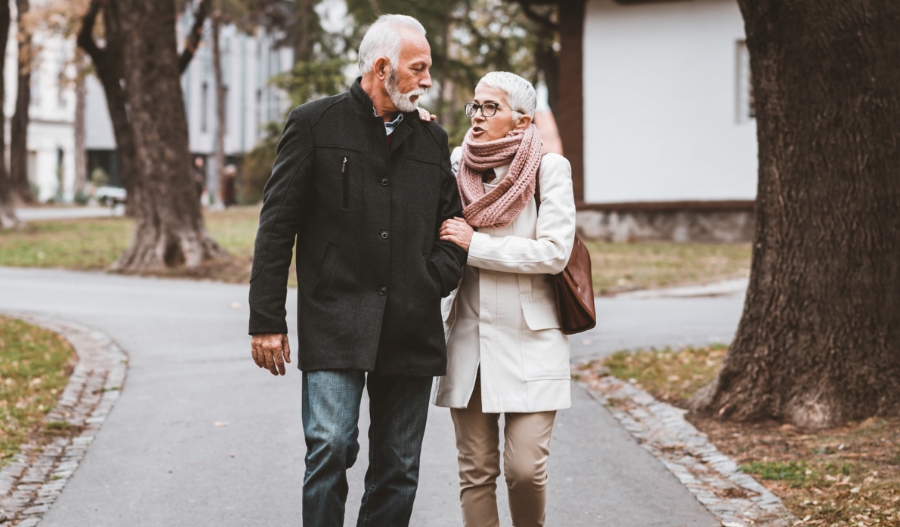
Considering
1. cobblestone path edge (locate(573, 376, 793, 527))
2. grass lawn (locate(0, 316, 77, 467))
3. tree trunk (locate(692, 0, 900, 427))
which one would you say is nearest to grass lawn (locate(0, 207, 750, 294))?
grass lawn (locate(0, 316, 77, 467))

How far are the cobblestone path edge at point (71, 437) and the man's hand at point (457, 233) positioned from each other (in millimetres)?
2381

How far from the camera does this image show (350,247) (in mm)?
3680

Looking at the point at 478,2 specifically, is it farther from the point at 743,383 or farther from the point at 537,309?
the point at 537,309

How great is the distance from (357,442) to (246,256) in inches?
554

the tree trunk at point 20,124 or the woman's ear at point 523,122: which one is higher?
the tree trunk at point 20,124

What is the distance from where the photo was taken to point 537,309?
4105mm

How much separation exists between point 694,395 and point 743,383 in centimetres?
54

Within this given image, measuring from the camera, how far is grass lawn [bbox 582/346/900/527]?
16.3ft

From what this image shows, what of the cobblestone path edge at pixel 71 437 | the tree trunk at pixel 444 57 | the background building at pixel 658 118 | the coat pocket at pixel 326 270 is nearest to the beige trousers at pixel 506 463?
the coat pocket at pixel 326 270

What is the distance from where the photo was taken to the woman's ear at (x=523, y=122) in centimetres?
402

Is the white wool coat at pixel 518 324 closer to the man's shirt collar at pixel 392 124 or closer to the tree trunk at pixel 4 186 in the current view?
the man's shirt collar at pixel 392 124

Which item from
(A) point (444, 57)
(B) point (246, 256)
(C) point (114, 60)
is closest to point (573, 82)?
(A) point (444, 57)

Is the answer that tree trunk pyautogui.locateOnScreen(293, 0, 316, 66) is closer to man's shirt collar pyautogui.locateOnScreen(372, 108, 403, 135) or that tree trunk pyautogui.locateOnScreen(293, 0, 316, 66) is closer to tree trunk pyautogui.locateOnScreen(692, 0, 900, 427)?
tree trunk pyautogui.locateOnScreen(692, 0, 900, 427)

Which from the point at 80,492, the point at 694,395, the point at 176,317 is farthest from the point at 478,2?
the point at 80,492
